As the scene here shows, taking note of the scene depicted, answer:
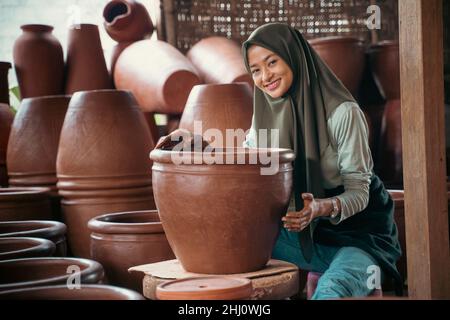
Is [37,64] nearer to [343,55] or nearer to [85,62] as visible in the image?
[85,62]

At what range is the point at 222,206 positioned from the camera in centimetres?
246

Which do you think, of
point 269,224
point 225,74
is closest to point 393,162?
point 225,74

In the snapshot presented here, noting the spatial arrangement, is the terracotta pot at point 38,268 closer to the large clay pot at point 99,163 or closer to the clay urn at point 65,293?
the clay urn at point 65,293

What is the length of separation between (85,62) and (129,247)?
2.23 metres

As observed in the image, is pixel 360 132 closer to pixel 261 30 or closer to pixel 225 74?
pixel 261 30

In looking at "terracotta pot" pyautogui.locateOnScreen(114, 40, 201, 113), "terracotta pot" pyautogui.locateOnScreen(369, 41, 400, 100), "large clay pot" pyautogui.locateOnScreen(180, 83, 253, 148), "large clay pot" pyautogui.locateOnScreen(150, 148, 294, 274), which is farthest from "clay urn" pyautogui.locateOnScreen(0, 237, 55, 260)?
"terracotta pot" pyautogui.locateOnScreen(369, 41, 400, 100)

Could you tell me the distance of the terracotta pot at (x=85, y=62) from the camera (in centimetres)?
499

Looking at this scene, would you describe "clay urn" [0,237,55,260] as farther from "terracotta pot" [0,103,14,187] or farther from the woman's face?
"terracotta pot" [0,103,14,187]

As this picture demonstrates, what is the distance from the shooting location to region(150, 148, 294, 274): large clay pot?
2447mm

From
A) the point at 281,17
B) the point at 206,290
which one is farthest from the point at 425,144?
the point at 281,17

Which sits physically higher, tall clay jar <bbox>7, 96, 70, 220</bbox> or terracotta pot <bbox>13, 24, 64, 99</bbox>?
terracotta pot <bbox>13, 24, 64, 99</bbox>

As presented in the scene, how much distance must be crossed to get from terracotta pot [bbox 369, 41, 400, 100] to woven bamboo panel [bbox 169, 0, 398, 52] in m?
0.84

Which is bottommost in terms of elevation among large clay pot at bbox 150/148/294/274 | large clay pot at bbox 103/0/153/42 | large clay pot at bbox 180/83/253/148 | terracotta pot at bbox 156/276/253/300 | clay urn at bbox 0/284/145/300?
terracotta pot at bbox 156/276/253/300

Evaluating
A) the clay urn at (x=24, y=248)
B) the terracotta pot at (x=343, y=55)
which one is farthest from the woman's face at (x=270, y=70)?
the terracotta pot at (x=343, y=55)
